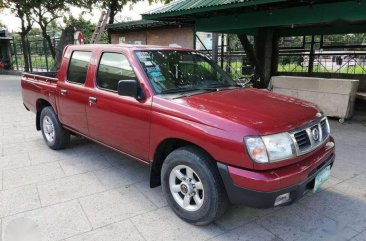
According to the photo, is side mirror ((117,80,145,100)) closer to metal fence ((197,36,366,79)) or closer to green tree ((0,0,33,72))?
metal fence ((197,36,366,79))

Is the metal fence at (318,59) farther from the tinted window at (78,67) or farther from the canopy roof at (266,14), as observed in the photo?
the tinted window at (78,67)

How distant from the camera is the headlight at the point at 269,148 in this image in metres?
2.71

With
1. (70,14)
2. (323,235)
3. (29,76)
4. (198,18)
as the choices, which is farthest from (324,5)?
(70,14)

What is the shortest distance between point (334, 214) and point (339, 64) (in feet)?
Answer: 26.8

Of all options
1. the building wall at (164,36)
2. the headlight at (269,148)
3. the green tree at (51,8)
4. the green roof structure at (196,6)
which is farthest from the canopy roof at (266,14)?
the green tree at (51,8)

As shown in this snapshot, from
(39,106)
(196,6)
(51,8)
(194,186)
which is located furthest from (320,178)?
(51,8)

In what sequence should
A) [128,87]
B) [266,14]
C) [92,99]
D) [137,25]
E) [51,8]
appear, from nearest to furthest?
1. [128,87]
2. [92,99]
3. [266,14]
4. [137,25]
5. [51,8]

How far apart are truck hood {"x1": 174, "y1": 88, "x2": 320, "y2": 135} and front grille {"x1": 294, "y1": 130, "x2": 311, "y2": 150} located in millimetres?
86

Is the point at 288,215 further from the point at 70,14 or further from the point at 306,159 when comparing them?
the point at 70,14

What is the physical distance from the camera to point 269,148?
2738 millimetres

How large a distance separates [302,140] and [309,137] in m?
0.12

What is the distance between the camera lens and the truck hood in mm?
2860

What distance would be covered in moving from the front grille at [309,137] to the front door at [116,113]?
1532mm

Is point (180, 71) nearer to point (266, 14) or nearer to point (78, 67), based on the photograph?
point (78, 67)
